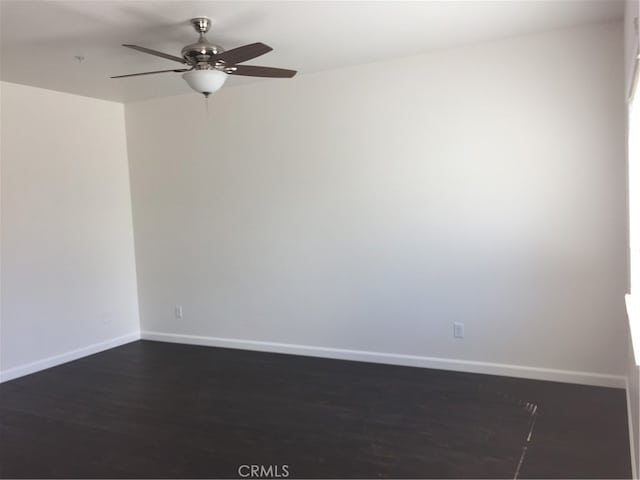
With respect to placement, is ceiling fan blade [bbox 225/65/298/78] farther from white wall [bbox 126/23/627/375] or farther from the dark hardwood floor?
the dark hardwood floor

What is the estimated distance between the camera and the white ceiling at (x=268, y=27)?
2789 mm

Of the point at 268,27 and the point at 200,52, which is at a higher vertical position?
the point at 268,27

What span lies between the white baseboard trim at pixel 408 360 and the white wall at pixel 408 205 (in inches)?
1.9

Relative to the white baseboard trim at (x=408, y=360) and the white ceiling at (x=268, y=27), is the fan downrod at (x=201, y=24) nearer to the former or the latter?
the white ceiling at (x=268, y=27)

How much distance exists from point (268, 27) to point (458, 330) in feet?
8.55

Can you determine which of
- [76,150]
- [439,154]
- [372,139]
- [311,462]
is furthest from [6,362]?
[439,154]

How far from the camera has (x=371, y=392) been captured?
365 cm

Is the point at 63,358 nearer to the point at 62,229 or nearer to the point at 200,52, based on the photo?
the point at 62,229

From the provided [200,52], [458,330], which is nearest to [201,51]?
[200,52]

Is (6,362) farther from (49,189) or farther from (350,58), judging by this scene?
(350,58)

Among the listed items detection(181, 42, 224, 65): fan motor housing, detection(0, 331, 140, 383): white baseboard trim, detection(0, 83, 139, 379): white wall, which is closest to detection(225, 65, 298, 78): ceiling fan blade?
detection(181, 42, 224, 65): fan motor housing

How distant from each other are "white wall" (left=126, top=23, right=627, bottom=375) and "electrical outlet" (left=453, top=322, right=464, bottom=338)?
0.14 feet

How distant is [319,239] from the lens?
441 cm

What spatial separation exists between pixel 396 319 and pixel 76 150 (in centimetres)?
332
